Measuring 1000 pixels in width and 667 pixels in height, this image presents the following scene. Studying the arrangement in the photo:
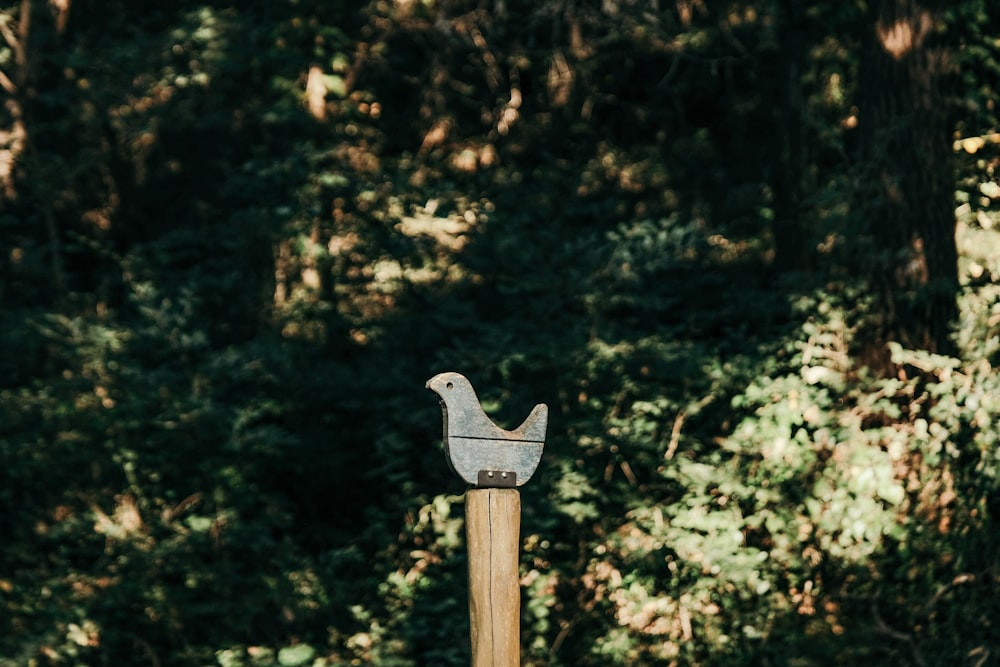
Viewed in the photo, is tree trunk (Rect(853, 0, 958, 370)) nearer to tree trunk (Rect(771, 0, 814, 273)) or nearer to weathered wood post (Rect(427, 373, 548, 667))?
tree trunk (Rect(771, 0, 814, 273))

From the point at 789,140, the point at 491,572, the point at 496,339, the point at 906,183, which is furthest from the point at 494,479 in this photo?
the point at 789,140

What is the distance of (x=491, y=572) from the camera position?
4.29 meters

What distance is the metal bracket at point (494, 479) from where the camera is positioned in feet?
14.1

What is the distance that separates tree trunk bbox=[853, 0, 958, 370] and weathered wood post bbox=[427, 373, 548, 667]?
3.75 metres

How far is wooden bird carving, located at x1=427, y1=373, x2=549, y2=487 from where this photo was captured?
430cm

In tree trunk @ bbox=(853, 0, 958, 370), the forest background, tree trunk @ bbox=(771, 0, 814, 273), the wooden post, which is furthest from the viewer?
tree trunk @ bbox=(771, 0, 814, 273)

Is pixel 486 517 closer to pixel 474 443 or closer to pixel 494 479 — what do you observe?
pixel 494 479

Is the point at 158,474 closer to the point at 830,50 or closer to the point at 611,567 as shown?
the point at 611,567

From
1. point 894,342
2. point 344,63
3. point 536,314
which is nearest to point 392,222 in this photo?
point 536,314

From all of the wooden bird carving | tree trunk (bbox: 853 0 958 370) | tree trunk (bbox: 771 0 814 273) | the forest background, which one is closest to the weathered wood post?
the wooden bird carving

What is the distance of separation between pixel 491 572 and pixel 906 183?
4297mm

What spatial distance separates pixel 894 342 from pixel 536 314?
2151mm

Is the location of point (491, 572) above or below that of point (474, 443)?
below

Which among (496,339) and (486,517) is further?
(496,339)
